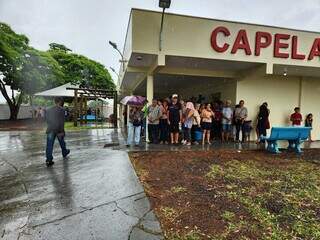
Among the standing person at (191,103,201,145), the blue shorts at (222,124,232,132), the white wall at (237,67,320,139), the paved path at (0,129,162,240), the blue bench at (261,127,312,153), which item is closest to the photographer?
the paved path at (0,129,162,240)

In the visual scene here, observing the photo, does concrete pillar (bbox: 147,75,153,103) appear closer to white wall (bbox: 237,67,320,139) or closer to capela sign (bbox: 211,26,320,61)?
capela sign (bbox: 211,26,320,61)

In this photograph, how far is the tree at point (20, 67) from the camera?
67.7 ft

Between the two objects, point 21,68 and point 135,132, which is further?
point 21,68

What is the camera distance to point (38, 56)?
77.8 ft

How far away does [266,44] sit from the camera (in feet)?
31.7

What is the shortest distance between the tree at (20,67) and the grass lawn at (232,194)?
1805 centimetres

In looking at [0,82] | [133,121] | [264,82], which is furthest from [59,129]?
[0,82]

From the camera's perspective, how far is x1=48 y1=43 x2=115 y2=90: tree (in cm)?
3350

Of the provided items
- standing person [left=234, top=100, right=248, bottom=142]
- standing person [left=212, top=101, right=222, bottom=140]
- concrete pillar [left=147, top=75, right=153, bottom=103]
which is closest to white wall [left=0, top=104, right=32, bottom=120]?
concrete pillar [left=147, top=75, right=153, bottom=103]

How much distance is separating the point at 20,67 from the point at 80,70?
12626 millimetres

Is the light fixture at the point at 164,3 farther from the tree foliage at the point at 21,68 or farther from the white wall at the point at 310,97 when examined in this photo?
the tree foliage at the point at 21,68

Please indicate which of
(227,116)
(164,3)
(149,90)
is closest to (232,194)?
(164,3)

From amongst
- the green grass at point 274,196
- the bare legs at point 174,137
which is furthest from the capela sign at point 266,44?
the green grass at point 274,196

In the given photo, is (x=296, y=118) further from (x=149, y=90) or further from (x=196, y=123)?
(x=149, y=90)
